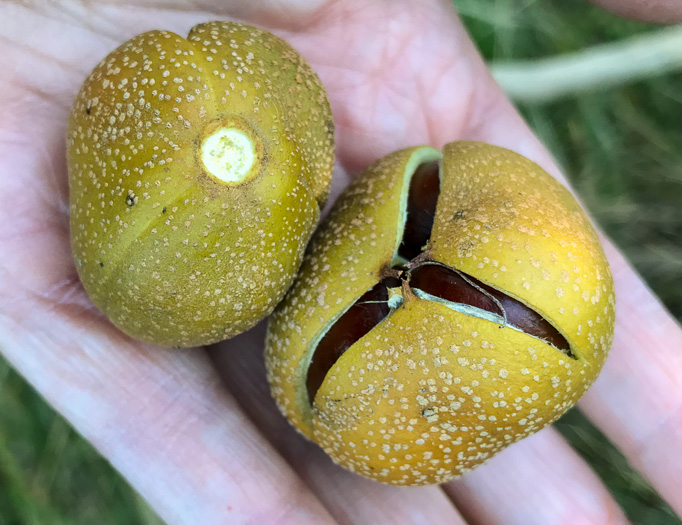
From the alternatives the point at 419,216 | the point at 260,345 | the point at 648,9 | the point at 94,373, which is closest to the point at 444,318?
the point at 419,216

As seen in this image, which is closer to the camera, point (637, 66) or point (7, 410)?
point (7, 410)

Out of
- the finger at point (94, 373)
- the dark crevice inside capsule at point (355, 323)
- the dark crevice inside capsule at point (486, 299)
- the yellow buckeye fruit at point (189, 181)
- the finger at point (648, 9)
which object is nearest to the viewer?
the yellow buckeye fruit at point (189, 181)

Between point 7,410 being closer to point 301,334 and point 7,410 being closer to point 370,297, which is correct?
point 301,334

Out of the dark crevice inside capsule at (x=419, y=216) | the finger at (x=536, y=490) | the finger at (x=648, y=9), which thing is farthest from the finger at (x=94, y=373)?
the finger at (x=648, y=9)

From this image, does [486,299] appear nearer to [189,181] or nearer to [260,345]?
[189,181]

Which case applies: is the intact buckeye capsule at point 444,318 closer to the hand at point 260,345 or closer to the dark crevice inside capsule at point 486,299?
the dark crevice inside capsule at point 486,299

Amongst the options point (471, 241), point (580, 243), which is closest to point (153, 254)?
point (471, 241)

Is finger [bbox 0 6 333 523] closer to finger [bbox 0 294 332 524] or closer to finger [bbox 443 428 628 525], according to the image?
finger [bbox 0 294 332 524]
